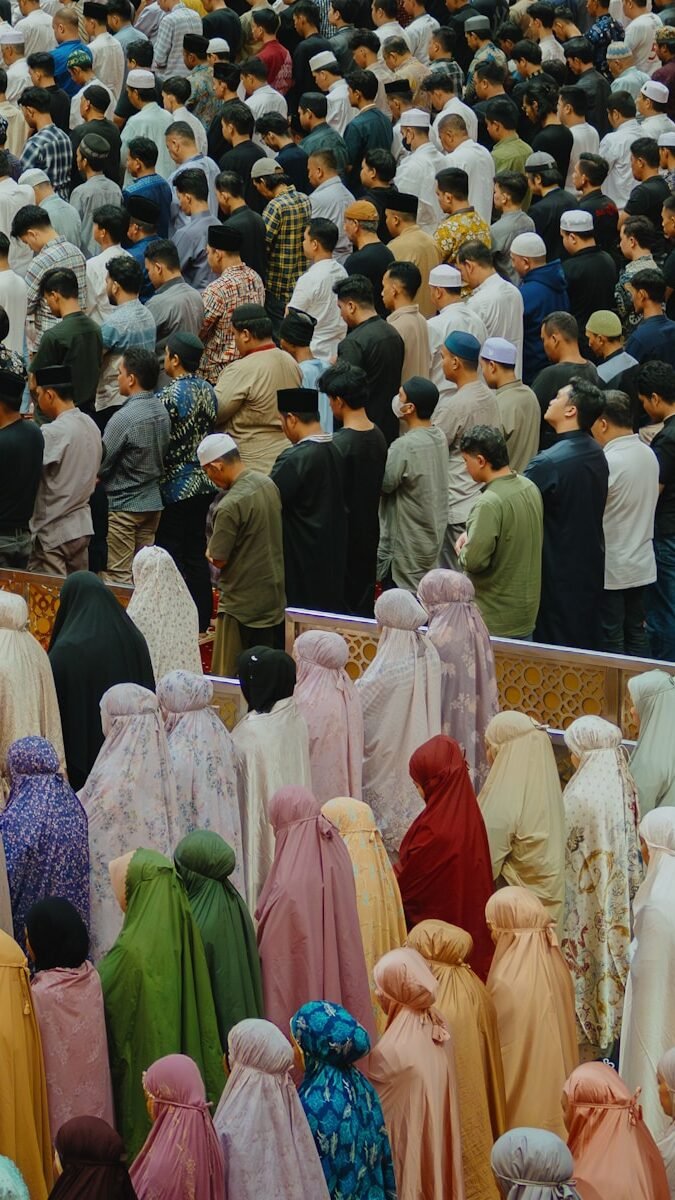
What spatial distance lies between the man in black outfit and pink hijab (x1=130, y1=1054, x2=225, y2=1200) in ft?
18.4

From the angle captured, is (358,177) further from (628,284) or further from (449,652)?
(449,652)

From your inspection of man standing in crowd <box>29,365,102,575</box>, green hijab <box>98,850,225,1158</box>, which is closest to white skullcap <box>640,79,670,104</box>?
man standing in crowd <box>29,365,102,575</box>

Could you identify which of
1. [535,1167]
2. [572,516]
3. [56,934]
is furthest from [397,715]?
[535,1167]

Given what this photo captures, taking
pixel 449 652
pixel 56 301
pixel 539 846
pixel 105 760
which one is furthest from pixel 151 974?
pixel 56 301

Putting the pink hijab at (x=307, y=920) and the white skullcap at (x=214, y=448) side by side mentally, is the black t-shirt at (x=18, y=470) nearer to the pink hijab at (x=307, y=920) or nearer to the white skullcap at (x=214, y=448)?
the white skullcap at (x=214, y=448)

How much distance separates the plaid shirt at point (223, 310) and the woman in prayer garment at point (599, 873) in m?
3.87

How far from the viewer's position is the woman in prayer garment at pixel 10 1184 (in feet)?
18.2

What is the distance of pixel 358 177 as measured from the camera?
570 inches

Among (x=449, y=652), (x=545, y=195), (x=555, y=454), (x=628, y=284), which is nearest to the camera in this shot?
(x=449, y=652)

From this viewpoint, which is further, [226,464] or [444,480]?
[444,480]

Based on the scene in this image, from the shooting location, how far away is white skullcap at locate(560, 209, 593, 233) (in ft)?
42.2

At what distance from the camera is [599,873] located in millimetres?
8477

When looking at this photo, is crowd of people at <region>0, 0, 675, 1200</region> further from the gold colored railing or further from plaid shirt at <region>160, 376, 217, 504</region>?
the gold colored railing

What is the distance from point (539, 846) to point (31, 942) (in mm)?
2311
